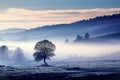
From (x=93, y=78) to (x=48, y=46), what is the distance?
4191 inches

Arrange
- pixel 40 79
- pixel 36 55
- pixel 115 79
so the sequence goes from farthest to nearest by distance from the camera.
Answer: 1. pixel 36 55
2. pixel 40 79
3. pixel 115 79

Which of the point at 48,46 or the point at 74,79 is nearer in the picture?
the point at 74,79

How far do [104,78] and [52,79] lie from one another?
1237 cm

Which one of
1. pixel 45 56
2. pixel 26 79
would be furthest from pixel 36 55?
pixel 26 79

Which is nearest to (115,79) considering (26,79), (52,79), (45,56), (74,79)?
(74,79)

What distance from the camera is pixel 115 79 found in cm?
9162

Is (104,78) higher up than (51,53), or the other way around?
(51,53)

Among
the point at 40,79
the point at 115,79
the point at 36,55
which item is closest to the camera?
the point at 115,79

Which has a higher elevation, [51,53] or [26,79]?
[51,53]

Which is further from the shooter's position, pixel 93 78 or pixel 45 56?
pixel 45 56

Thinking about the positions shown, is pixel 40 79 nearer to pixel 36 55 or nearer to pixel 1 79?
pixel 1 79

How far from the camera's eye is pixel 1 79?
97.0 m

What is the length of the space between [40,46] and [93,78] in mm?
107482

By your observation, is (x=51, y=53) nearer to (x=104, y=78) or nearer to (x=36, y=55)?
(x=36, y=55)
